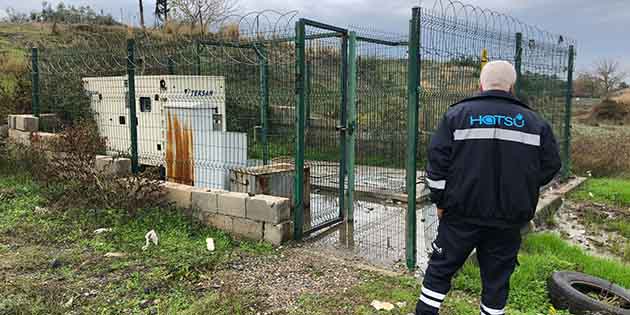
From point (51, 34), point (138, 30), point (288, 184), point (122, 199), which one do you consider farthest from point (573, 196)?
point (51, 34)

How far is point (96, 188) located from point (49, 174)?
4.55 feet

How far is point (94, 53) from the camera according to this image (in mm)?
7691

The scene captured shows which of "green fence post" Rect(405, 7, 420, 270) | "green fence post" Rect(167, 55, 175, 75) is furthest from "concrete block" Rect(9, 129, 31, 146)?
"green fence post" Rect(405, 7, 420, 270)

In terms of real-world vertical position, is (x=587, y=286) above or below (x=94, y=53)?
below

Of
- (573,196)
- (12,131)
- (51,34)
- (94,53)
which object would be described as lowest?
(573,196)

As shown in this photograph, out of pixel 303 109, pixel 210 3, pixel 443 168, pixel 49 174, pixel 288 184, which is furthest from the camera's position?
pixel 210 3

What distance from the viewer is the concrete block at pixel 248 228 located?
17.2 ft

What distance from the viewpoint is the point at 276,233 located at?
5.15m

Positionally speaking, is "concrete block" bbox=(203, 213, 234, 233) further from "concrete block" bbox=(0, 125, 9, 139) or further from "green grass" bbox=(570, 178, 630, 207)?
"green grass" bbox=(570, 178, 630, 207)

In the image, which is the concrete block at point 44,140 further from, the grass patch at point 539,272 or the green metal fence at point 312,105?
the grass patch at point 539,272

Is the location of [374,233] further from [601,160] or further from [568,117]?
[601,160]

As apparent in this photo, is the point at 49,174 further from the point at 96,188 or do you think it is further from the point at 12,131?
the point at 12,131

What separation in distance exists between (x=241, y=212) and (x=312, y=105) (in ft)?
5.32

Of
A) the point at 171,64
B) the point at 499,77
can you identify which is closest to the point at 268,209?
the point at 499,77
